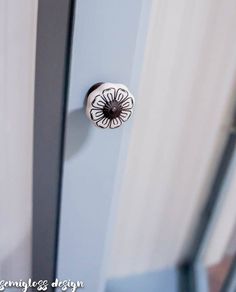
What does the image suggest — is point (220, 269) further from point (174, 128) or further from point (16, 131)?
point (16, 131)

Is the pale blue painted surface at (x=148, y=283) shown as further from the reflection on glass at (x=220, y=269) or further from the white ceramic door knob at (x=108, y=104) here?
the white ceramic door knob at (x=108, y=104)

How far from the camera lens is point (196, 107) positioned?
74 centimetres

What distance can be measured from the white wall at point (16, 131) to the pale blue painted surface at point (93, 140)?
0.12 metres

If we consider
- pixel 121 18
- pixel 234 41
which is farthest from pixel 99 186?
pixel 234 41

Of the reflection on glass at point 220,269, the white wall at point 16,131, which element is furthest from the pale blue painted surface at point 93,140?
the reflection on glass at point 220,269

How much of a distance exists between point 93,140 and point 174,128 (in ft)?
1.08

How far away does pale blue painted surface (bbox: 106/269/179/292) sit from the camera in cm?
104

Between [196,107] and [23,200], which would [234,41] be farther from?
[23,200]

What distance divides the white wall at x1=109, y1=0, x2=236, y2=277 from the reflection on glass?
0.17m

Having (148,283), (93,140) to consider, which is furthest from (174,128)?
(148,283)

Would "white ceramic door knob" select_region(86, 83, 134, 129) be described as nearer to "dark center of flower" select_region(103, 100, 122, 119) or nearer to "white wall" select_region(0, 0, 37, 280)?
"dark center of flower" select_region(103, 100, 122, 119)

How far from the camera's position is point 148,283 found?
1.06 metres

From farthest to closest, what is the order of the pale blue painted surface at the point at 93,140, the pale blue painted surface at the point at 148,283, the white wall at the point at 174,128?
the pale blue painted surface at the point at 148,283 → the white wall at the point at 174,128 → the pale blue painted surface at the point at 93,140

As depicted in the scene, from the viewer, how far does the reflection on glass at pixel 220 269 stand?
111cm
